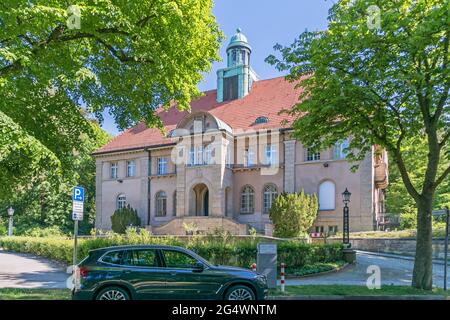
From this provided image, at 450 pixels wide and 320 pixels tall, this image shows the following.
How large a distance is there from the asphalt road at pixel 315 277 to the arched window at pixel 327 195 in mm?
9120

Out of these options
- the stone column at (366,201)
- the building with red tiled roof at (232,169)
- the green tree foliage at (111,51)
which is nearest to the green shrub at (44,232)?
the building with red tiled roof at (232,169)

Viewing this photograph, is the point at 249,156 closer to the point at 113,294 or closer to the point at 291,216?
the point at 291,216

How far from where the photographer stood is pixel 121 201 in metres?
41.5

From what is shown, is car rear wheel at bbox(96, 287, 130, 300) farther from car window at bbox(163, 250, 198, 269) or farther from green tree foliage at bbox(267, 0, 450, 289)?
green tree foliage at bbox(267, 0, 450, 289)

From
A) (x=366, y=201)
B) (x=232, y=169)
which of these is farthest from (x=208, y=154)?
(x=366, y=201)

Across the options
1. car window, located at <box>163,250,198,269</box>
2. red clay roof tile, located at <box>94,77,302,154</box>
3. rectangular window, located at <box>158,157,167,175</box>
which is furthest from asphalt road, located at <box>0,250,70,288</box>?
red clay roof tile, located at <box>94,77,302,154</box>

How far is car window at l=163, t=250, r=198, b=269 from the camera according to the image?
29.1 ft

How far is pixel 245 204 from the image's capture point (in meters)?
35.3

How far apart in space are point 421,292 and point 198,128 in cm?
2451

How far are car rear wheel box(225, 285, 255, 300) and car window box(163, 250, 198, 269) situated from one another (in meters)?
0.94

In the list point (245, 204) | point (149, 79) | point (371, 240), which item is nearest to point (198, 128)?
point (245, 204)

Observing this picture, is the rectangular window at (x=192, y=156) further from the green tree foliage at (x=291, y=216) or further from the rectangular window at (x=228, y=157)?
the green tree foliage at (x=291, y=216)

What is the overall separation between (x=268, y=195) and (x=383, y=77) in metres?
22.4
